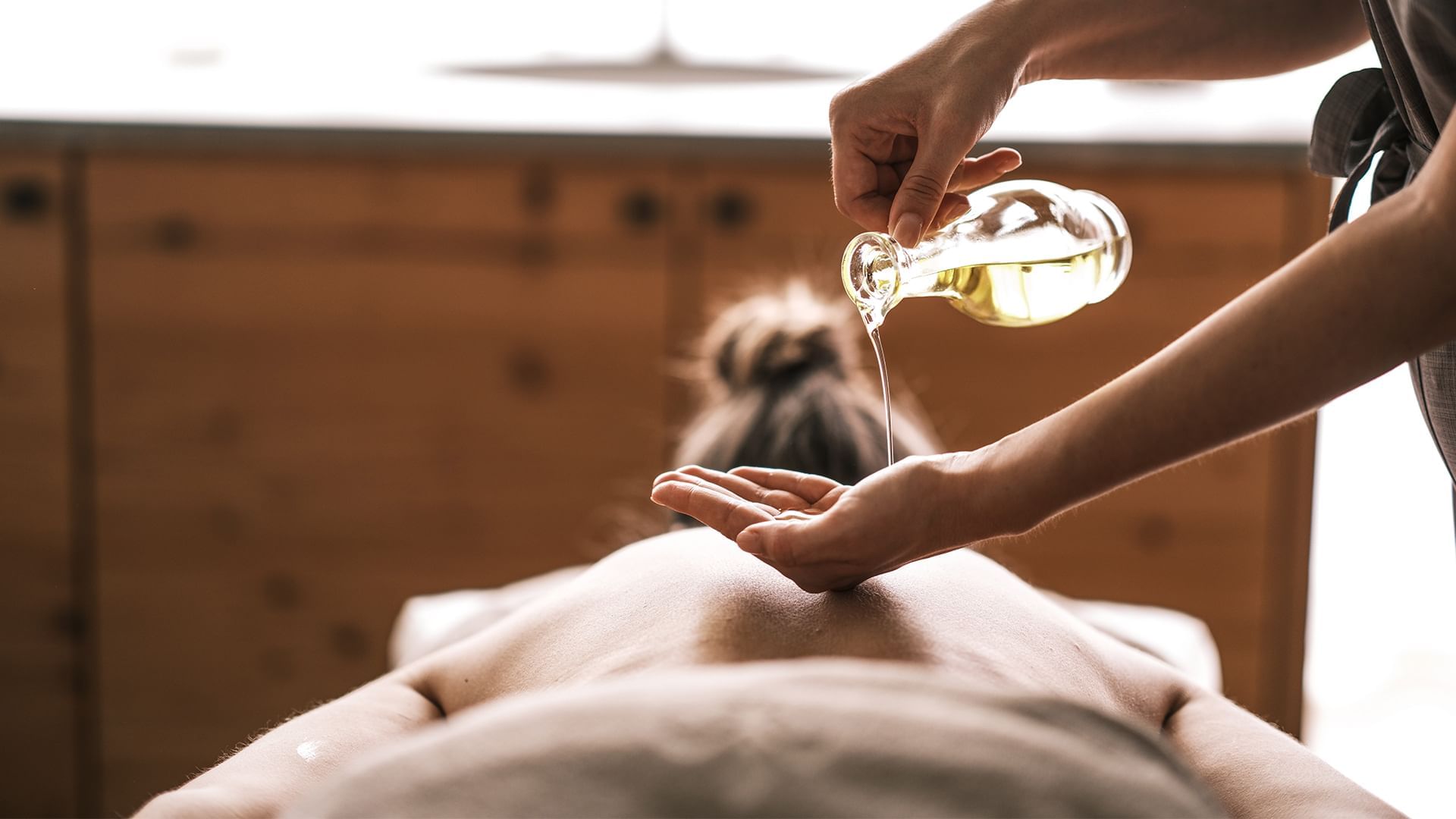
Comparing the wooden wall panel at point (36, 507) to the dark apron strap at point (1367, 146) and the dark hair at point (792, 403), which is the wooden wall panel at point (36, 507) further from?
the dark apron strap at point (1367, 146)

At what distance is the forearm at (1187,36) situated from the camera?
102cm

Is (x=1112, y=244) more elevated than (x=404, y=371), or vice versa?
(x=1112, y=244)

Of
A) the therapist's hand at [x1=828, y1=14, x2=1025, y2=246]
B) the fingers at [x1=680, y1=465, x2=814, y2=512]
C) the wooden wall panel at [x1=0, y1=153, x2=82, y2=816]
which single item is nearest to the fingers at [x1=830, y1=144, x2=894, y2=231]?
the therapist's hand at [x1=828, y1=14, x2=1025, y2=246]

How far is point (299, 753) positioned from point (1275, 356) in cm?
63

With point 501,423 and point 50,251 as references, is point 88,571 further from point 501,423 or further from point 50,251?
point 501,423

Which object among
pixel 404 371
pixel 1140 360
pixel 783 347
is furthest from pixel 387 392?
pixel 1140 360

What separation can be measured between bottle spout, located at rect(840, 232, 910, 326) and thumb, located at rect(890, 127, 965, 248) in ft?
0.06

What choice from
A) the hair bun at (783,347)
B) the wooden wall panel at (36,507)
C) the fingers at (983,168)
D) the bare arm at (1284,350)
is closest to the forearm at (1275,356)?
the bare arm at (1284,350)

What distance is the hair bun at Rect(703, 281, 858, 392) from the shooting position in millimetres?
1439

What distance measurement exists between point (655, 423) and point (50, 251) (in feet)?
3.23

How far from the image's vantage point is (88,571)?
2.08 meters

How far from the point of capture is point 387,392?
2084 mm

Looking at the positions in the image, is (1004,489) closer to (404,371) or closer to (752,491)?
(752,491)

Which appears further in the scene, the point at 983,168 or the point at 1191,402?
the point at 983,168
